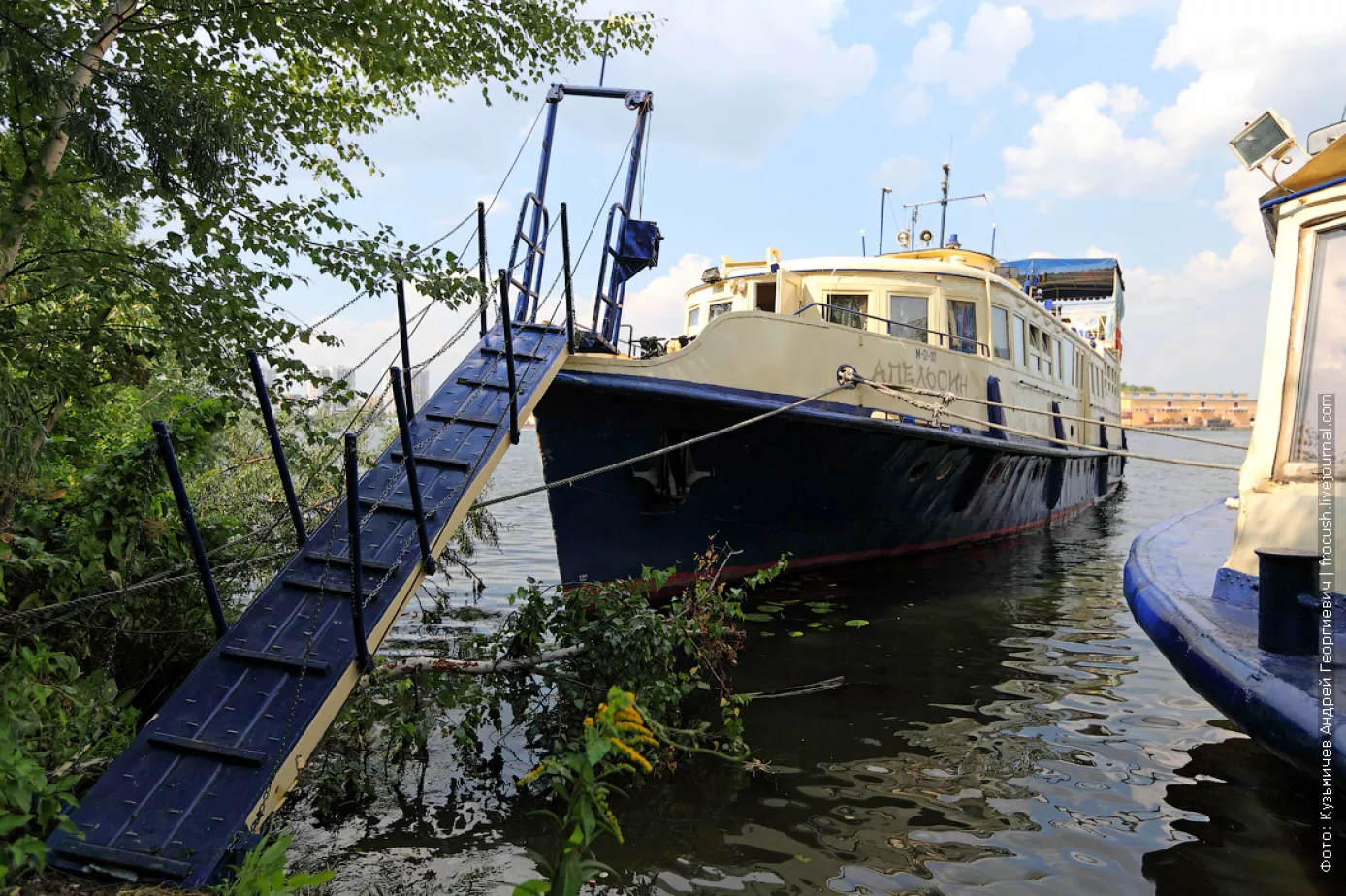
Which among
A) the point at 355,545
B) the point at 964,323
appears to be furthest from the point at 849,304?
the point at 355,545

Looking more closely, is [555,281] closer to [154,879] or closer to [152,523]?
[152,523]

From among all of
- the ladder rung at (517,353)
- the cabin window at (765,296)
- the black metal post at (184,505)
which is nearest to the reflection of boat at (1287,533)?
the black metal post at (184,505)

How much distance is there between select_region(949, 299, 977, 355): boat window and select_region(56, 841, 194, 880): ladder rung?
923cm

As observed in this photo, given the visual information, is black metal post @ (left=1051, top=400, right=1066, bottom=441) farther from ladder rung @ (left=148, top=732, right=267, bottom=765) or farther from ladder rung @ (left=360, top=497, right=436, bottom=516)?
ladder rung @ (left=148, top=732, right=267, bottom=765)

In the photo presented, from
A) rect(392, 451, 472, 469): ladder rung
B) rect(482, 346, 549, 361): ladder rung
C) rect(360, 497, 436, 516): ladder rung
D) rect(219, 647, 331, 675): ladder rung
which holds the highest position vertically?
rect(482, 346, 549, 361): ladder rung

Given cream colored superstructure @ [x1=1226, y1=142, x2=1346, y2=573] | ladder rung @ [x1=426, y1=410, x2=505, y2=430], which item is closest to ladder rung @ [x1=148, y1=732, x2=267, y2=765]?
ladder rung @ [x1=426, y1=410, x2=505, y2=430]

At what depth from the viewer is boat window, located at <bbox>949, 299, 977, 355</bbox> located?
10.3 m

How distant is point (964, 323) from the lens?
1043cm

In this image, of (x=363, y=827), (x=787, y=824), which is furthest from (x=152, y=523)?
(x=787, y=824)

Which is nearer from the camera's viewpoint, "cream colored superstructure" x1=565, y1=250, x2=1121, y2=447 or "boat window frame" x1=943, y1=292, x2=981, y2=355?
"cream colored superstructure" x1=565, y1=250, x2=1121, y2=447

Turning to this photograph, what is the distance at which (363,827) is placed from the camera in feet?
13.5

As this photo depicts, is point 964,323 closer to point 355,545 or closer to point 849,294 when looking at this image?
point 849,294

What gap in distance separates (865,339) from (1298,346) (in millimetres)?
5181

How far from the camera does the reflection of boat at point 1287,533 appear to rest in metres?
3.31
